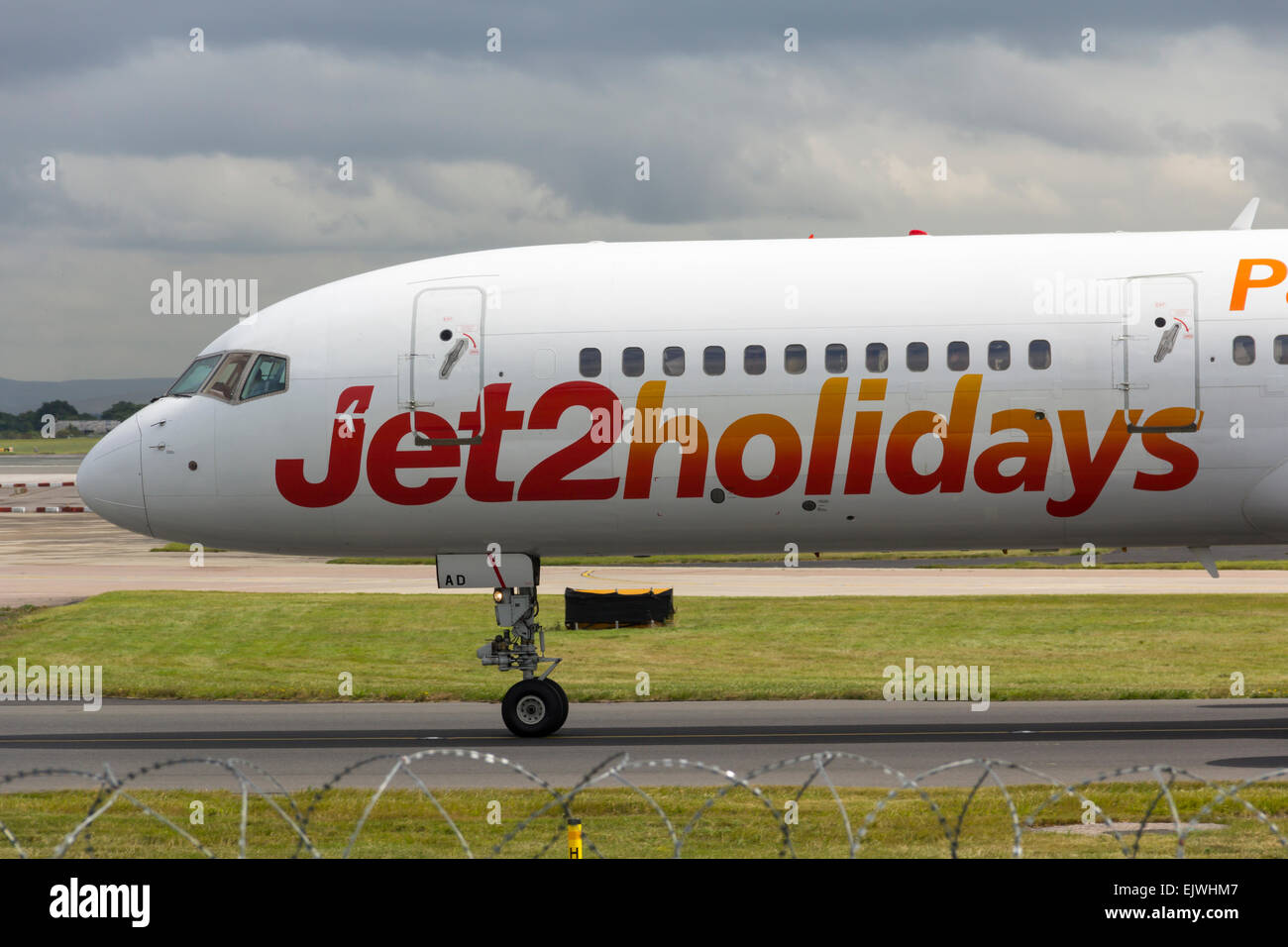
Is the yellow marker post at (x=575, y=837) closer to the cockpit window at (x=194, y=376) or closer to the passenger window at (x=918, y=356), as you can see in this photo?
the passenger window at (x=918, y=356)

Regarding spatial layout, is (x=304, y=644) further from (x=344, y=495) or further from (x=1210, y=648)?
(x=1210, y=648)

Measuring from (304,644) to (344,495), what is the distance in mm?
14454

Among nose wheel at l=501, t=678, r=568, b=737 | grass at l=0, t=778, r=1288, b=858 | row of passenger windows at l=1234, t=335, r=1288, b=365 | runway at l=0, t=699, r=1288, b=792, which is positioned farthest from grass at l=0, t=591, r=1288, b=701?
grass at l=0, t=778, r=1288, b=858

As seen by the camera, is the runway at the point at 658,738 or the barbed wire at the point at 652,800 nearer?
the barbed wire at the point at 652,800

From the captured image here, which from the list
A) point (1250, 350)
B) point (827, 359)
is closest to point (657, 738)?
point (827, 359)

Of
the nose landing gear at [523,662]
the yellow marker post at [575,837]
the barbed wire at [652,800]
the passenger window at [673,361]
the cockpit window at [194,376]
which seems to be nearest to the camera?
the yellow marker post at [575,837]

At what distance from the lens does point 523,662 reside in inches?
859

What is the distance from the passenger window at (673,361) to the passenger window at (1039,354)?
495 centimetres

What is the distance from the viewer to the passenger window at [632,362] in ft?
68.6

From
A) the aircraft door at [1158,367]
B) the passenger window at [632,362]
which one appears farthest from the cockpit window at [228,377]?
the aircraft door at [1158,367]

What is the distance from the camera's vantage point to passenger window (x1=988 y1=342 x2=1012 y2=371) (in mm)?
20531

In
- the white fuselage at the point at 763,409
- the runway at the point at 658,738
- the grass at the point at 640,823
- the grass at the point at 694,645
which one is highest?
the white fuselage at the point at 763,409

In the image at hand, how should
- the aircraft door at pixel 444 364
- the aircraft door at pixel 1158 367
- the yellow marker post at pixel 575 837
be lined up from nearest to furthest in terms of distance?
the yellow marker post at pixel 575 837, the aircraft door at pixel 1158 367, the aircraft door at pixel 444 364
